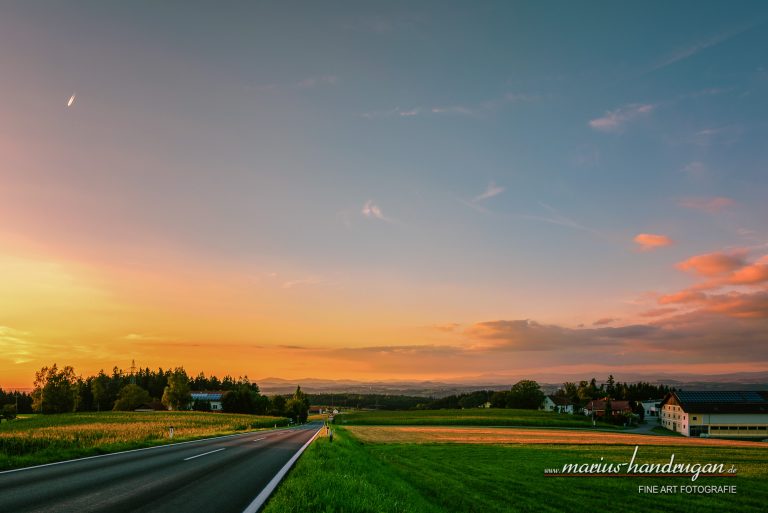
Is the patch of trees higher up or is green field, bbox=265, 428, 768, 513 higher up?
green field, bbox=265, 428, 768, 513

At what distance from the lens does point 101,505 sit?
857 centimetres

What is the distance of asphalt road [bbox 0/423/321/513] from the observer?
857 centimetres

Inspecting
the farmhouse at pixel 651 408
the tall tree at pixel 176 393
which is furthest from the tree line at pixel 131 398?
the farmhouse at pixel 651 408

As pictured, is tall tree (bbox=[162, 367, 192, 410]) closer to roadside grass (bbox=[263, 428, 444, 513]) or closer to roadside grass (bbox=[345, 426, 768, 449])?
roadside grass (bbox=[345, 426, 768, 449])

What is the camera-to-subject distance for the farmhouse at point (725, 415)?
9000cm

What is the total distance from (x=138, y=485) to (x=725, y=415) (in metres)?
112

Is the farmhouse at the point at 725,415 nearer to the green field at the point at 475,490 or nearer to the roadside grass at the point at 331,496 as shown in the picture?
the green field at the point at 475,490

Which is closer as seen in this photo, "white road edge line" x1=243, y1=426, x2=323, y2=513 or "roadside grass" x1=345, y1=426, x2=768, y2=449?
"white road edge line" x1=243, y1=426, x2=323, y2=513

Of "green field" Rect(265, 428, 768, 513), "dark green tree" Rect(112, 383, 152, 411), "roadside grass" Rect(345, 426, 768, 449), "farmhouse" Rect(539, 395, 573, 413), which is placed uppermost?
"green field" Rect(265, 428, 768, 513)

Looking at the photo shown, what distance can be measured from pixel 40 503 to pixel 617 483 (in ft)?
61.6

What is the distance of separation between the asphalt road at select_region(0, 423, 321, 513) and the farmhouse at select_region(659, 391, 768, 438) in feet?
338

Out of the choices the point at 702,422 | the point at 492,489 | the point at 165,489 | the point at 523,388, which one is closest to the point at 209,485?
the point at 165,489

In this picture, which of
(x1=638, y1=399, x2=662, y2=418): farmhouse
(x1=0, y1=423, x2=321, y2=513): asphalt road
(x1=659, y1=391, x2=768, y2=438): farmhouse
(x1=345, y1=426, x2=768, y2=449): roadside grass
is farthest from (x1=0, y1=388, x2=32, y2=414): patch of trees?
(x1=638, y1=399, x2=662, y2=418): farmhouse

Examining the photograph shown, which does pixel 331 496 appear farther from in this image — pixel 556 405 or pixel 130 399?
pixel 556 405
